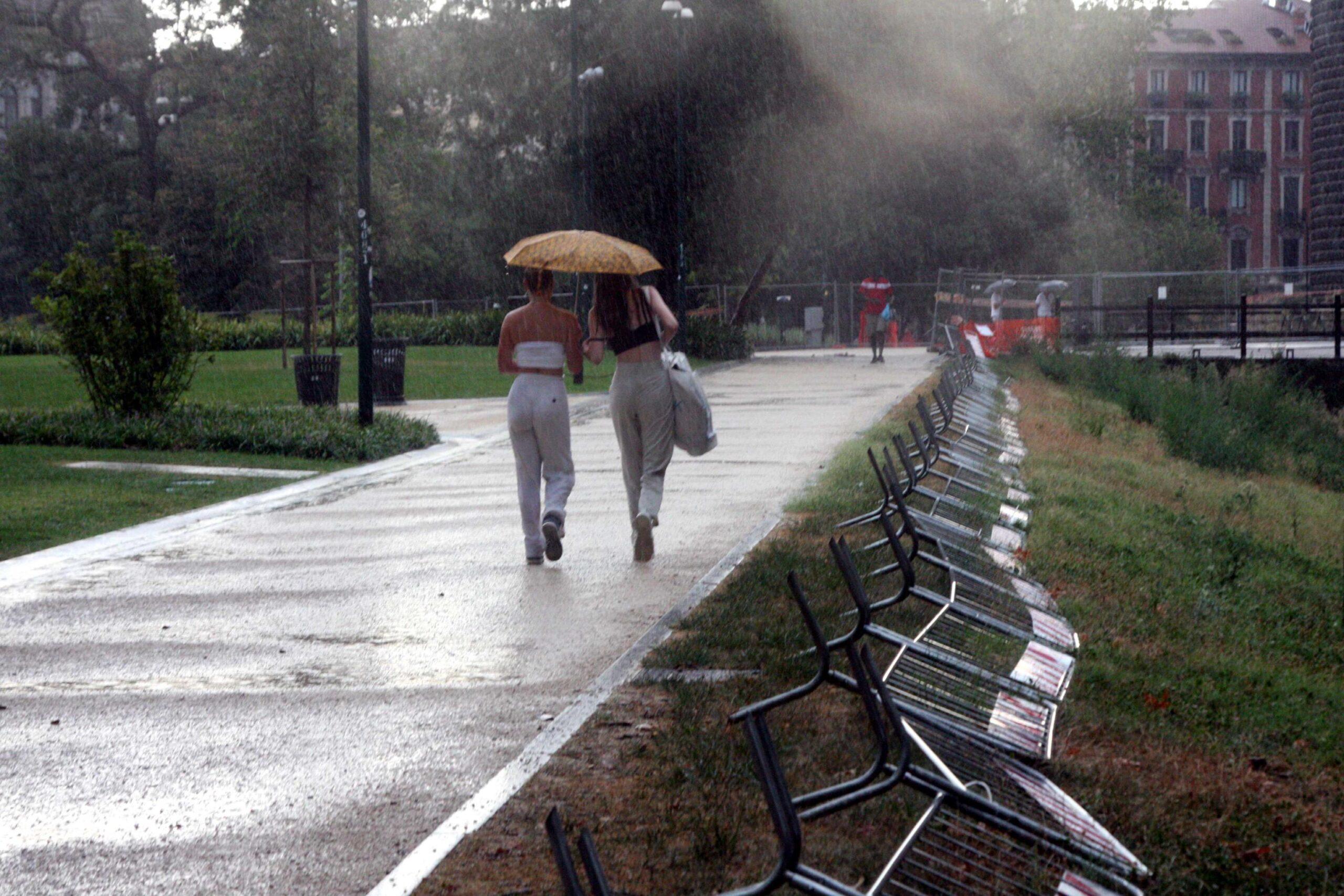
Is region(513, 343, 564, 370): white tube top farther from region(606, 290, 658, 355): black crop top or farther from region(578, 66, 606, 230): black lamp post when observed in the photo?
region(578, 66, 606, 230): black lamp post

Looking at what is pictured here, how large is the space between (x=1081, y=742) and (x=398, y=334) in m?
41.2

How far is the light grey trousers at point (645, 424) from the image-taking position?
9.66 metres

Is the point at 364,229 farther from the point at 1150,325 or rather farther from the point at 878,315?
the point at 878,315

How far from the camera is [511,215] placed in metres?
40.9

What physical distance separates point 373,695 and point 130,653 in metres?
1.50

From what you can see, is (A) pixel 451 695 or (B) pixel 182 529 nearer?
(A) pixel 451 695

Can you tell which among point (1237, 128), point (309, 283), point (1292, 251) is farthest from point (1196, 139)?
point (309, 283)

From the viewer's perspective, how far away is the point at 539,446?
967 centimetres

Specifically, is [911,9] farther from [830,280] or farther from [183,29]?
[183,29]

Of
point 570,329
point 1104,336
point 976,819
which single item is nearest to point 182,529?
point 570,329

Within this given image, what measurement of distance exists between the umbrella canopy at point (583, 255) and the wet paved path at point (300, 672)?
173 cm

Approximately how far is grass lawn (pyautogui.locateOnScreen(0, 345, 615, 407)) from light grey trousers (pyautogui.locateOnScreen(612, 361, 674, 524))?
11099 millimetres

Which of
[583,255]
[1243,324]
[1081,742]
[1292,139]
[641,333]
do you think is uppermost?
[1292,139]

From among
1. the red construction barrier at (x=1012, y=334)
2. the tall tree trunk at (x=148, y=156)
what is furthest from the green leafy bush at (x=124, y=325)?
the tall tree trunk at (x=148, y=156)
